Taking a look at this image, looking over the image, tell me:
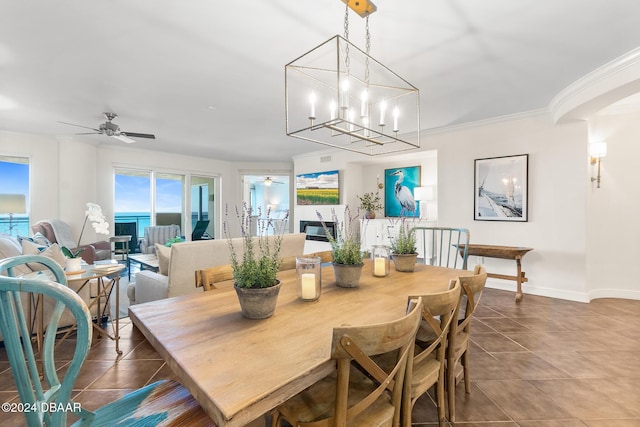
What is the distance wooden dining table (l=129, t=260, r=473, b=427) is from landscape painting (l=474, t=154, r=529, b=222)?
3.16 meters

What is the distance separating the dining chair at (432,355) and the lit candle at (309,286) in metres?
0.51

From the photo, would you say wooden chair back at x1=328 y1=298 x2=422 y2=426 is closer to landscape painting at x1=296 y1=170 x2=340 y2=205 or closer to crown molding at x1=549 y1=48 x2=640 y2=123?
crown molding at x1=549 y1=48 x2=640 y2=123

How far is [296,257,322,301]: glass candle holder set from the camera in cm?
141

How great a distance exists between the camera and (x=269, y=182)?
8.41 m

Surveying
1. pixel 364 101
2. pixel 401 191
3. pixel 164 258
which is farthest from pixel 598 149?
pixel 164 258

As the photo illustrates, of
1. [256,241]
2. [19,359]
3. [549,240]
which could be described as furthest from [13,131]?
[549,240]

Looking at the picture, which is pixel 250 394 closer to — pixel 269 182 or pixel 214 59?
pixel 214 59

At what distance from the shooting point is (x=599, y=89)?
9.27ft

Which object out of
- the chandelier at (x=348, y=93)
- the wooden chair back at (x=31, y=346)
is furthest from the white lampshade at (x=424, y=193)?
the wooden chair back at (x=31, y=346)

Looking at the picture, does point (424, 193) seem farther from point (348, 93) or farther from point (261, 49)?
point (261, 49)

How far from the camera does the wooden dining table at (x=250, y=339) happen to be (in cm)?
73

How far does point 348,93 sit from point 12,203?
6.04m

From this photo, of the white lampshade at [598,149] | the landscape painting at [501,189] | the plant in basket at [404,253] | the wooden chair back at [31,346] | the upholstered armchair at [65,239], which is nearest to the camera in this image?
the wooden chair back at [31,346]

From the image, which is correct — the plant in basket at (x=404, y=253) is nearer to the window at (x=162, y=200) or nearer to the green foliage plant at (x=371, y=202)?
the green foliage plant at (x=371, y=202)
